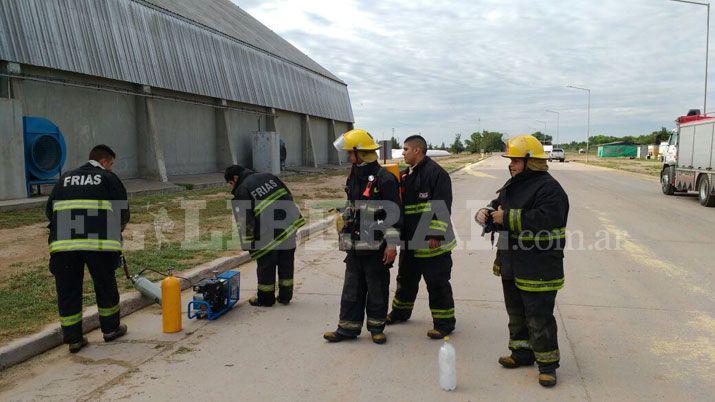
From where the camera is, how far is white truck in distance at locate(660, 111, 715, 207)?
16688 mm

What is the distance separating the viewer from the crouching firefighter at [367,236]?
499cm

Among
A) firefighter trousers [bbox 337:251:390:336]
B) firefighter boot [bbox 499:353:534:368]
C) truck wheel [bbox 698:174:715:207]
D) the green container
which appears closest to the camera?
firefighter boot [bbox 499:353:534:368]

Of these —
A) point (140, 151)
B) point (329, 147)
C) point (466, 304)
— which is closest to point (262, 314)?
point (466, 304)

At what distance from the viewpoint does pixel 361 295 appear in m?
5.19

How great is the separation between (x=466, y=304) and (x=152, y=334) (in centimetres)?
346

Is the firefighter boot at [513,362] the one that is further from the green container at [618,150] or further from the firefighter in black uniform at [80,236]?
the green container at [618,150]

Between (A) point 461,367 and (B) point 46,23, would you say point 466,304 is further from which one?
(B) point 46,23

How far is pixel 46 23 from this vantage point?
1599 centimetres

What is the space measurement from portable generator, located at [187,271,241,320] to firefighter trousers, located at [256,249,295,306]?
382 mm

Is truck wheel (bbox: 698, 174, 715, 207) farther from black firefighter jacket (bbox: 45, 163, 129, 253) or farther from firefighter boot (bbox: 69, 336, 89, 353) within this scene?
firefighter boot (bbox: 69, 336, 89, 353)

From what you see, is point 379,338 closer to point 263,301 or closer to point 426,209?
point 426,209

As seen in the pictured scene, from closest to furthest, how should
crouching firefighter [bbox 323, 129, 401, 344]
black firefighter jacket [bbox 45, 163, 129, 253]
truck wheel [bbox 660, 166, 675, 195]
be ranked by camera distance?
black firefighter jacket [bbox 45, 163, 129, 253] < crouching firefighter [bbox 323, 129, 401, 344] < truck wheel [bbox 660, 166, 675, 195]

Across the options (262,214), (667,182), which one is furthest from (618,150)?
(262,214)

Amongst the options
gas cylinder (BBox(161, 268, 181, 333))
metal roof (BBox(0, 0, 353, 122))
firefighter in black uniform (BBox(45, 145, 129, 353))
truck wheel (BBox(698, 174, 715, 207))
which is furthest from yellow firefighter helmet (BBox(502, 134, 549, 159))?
truck wheel (BBox(698, 174, 715, 207))
